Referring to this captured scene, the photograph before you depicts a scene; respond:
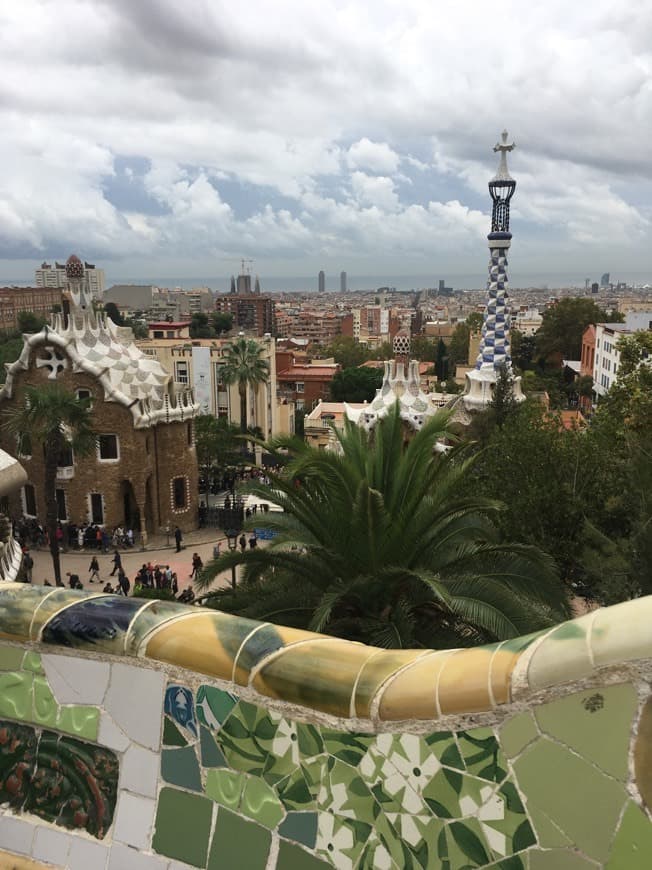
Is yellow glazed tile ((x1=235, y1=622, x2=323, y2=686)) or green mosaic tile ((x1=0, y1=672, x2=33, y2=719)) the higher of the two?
yellow glazed tile ((x1=235, y1=622, x2=323, y2=686))

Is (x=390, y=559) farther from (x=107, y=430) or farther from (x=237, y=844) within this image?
(x=107, y=430)

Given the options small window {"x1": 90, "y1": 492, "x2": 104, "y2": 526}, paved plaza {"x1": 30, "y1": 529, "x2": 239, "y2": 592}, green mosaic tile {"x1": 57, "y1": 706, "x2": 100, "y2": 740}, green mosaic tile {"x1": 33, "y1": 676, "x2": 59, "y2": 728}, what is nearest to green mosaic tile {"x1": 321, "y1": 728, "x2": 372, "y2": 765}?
green mosaic tile {"x1": 57, "y1": 706, "x2": 100, "y2": 740}

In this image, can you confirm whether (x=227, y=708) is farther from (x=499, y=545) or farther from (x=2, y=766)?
(x=499, y=545)

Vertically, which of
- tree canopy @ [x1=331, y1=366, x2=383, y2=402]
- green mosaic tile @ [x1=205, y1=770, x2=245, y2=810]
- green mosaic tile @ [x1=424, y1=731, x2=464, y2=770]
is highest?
green mosaic tile @ [x1=424, y1=731, x2=464, y2=770]

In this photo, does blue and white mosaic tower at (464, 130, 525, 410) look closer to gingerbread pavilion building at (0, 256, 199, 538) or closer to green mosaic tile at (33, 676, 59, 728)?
gingerbread pavilion building at (0, 256, 199, 538)

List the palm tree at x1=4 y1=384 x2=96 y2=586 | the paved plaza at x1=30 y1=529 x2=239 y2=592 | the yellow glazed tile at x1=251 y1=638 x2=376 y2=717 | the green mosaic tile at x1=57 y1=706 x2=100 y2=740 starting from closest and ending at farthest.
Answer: the yellow glazed tile at x1=251 y1=638 x2=376 y2=717 < the green mosaic tile at x1=57 y1=706 x2=100 y2=740 < the palm tree at x1=4 y1=384 x2=96 y2=586 < the paved plaza at x1=30 y1=529 x2=239 y2=592

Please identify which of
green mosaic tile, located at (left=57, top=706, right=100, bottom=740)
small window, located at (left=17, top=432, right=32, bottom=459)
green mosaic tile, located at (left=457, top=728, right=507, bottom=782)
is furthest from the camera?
small window, located at (left=17, top=432, right=32, bottom=459)

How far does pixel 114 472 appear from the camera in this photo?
2423 cm

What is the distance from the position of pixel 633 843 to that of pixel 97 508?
24.0 m

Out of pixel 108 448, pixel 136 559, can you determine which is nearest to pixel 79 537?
pixel 136 559

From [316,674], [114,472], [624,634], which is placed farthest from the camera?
[114,472]

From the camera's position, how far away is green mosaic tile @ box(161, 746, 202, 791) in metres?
2.74

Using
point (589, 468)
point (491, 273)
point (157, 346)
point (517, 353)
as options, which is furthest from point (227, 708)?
point (517, 353)

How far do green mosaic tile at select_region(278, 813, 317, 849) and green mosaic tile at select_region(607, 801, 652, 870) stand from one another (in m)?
1.00
